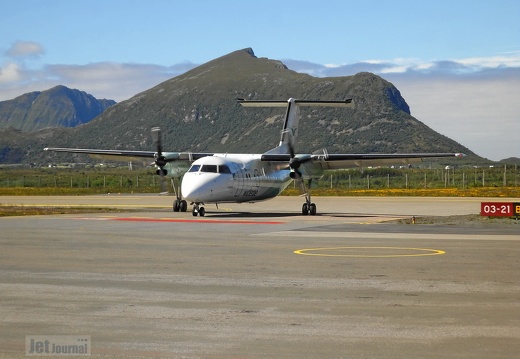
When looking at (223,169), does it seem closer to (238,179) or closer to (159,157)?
(238,179)

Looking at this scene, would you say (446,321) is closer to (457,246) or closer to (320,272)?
(320,272)

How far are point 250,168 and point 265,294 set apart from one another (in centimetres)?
2831

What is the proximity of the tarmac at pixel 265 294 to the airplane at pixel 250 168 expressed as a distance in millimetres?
11828

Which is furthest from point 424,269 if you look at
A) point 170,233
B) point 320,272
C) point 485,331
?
point 170,233

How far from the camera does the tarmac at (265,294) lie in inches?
394

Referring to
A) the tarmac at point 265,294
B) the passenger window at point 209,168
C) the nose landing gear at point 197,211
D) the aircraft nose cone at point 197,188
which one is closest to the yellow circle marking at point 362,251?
the tarmac at point 265,294

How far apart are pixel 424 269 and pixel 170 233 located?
478 inches

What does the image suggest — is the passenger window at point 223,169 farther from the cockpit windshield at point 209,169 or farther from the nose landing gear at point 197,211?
the nose landing gear at point 197,211

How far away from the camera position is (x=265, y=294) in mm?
14031

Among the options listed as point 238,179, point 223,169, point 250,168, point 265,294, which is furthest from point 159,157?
point 265,294

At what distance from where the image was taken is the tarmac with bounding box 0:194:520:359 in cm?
1000

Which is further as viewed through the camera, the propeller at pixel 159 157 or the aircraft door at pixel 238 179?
the propeller at pixel 159 157

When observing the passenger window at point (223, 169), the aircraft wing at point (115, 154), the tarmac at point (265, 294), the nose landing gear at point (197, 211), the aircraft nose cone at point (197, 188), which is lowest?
the tarmac at point (265, 294)

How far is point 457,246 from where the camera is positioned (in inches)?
899
